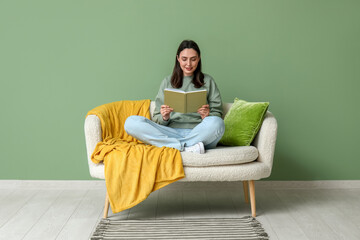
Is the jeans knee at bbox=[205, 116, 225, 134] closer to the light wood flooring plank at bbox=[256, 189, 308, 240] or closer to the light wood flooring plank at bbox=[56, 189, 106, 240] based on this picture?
the light wood flooring plank at bbox=[256, 189, 308, 240]

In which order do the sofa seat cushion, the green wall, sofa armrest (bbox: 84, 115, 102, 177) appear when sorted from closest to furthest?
the sofa seat cushion, sofa armrest (bbox: 84, 115, 102, 177), the green wall

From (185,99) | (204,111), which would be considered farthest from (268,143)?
(185,99)

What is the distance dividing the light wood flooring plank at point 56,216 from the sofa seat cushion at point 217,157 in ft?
2.67

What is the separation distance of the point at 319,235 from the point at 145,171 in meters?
1.00

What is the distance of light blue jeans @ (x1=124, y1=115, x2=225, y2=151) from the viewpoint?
2.51 m

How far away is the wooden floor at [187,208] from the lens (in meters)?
2.24

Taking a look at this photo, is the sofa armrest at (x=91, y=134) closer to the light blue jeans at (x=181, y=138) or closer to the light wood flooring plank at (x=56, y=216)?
the light blue jeans at (x=181, y=138)

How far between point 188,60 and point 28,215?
1.42 metres

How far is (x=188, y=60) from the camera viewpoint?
2.77 meters

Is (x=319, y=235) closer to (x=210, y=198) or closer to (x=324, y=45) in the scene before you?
(x=210, y=198)

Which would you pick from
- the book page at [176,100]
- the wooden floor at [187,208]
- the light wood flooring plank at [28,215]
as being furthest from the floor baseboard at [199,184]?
the book page at [176,100]

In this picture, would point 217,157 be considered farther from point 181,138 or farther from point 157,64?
point 157,64

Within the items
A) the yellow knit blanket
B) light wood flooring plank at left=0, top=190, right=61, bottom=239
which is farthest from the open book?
light wood flooring plank at left=0, top=190, right=61, bottom=239

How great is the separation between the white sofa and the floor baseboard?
76 cm
